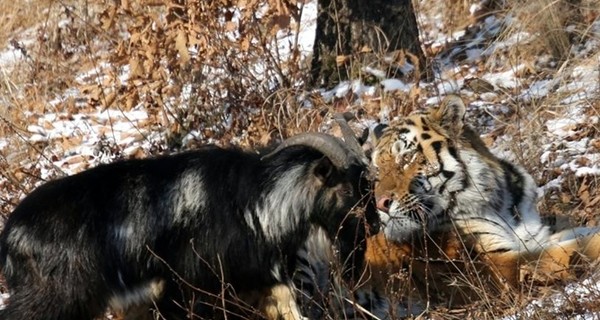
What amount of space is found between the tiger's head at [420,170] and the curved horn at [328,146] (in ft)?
1.61

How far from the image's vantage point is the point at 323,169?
575cm

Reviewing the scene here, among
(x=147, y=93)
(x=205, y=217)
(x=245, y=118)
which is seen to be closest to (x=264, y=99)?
(x=245, y=118)

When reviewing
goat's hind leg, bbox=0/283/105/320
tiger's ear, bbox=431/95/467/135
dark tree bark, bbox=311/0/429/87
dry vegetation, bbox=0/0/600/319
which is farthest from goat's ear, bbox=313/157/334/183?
dark tree bark, bbox=311/0/429/87

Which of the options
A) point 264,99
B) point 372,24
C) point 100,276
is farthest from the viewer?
point 372,24

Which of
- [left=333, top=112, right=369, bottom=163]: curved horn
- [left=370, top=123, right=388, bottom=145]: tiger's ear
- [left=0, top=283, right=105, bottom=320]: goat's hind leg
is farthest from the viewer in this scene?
[left=370, top=123, right=388, bottom=145]: tiger's ear

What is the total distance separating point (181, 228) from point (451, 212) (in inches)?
67.1

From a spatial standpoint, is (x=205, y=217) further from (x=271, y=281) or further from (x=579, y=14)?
(x=579, y=14)

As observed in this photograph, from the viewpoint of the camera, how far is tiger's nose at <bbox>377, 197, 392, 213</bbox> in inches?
238

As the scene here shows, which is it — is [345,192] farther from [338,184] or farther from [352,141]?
[352,141]

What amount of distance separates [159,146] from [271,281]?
139 inches

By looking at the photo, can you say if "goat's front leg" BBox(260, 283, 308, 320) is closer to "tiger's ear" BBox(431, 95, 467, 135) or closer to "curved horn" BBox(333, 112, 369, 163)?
"curved horn" BBox(333, 112, 369, 163)

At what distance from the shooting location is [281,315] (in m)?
5.69

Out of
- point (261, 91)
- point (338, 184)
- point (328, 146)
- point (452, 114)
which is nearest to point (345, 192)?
point (338, 184)

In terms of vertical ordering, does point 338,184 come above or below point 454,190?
above
